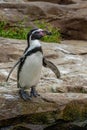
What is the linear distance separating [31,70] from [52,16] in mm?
6422

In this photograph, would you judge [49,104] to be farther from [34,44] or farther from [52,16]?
[52,16]

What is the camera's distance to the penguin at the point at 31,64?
636cm

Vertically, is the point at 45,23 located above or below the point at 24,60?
below

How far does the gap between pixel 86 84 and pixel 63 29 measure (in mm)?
5050

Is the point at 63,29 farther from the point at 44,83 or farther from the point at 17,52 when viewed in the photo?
the point at 44,83

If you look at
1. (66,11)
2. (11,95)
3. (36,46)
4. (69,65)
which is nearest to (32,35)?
(36,46)

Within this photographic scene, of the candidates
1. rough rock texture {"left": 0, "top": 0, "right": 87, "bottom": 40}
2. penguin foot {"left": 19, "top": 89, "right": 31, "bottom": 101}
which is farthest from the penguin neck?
rough rock texture {"left": 0, "top": 0, "right": 87, "bottom": 40}

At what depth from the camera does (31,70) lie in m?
6.45

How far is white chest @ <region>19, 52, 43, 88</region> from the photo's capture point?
20.9 ft

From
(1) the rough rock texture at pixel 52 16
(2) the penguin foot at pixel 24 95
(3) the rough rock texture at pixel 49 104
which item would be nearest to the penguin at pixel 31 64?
(2) the penguin foot at pixel 24 95

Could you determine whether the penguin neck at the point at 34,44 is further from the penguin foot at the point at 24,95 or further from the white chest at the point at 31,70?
the penguin foot at the point at 24,95

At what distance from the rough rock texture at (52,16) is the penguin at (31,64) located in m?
5.40

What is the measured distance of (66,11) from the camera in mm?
12906

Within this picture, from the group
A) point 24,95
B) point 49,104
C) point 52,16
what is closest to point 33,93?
point 24,95
